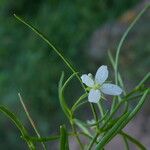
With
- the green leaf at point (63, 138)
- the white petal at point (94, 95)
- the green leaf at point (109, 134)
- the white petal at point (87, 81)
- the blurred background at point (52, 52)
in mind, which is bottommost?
the blurred background at point (52, 52)

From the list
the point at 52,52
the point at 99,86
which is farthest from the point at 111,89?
the point at 52,52

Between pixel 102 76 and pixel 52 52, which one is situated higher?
pixel 102 76

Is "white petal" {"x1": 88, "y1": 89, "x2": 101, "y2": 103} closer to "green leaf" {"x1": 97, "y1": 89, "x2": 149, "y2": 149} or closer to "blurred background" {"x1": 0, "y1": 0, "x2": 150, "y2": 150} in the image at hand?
"green leaf" {"x1": 97, "y1": 89, "x2": 149, "y2": 149}

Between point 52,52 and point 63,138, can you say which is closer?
point 63,138

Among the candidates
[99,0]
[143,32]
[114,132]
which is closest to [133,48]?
[143,32]

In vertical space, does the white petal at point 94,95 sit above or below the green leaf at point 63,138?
above

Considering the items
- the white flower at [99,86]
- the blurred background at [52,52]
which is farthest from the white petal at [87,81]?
the blurred background at [52,52]

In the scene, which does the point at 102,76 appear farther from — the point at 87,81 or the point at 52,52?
the point at 52,52

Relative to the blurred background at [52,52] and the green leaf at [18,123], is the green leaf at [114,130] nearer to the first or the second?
the green leaf at [18,123]
